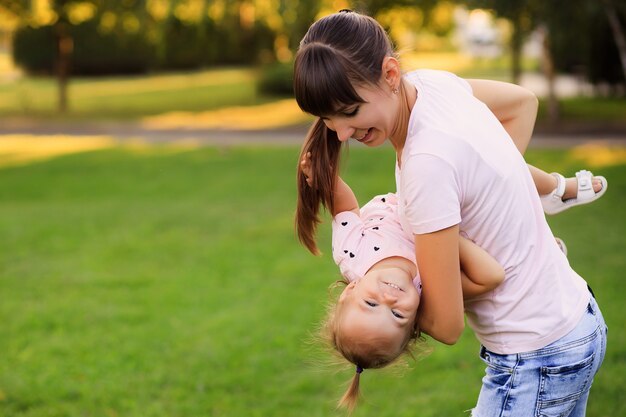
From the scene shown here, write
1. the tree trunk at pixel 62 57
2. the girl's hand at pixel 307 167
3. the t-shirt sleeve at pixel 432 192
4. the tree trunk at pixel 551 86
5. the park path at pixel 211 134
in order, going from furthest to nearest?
the tree trunk at pixel 62 57
the tree trunk at pixel 551 86
the park path at pixel 211 134
the girl's hand at pixel 307 167
the t-shirt sleeve at pixel 432 192

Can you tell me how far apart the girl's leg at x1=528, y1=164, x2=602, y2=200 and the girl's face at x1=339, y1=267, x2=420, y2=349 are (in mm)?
549

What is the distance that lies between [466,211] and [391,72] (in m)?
0.36

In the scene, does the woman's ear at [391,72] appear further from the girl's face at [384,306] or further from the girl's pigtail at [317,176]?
the girl's face at [384,306]

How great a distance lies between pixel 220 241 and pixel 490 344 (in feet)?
18.6

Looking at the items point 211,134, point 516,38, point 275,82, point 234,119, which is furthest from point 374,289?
point 275,82

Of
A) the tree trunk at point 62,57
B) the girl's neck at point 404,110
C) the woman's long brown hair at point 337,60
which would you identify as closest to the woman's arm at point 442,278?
the girl's neck at point 404,110

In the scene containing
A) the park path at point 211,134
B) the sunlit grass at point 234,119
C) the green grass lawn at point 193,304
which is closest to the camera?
the green grass lawn at point 193,304

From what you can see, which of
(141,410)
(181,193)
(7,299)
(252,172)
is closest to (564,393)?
(141,410)

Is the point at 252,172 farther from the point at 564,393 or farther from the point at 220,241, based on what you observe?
the point at 564,393

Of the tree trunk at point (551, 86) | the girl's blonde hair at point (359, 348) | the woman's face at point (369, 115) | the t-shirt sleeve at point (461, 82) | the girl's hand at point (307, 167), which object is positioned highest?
the t-shirt sleeve at point (461, 82)

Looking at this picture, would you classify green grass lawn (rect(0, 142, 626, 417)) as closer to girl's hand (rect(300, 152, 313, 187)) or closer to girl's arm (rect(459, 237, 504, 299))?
girl's hand (rect(300, 152, 313, 187))

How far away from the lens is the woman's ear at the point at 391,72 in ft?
6.10

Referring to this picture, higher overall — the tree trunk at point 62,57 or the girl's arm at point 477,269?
the girl's arm at point 477,269

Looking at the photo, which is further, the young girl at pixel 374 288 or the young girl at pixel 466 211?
the young girl at pixel 374 288
